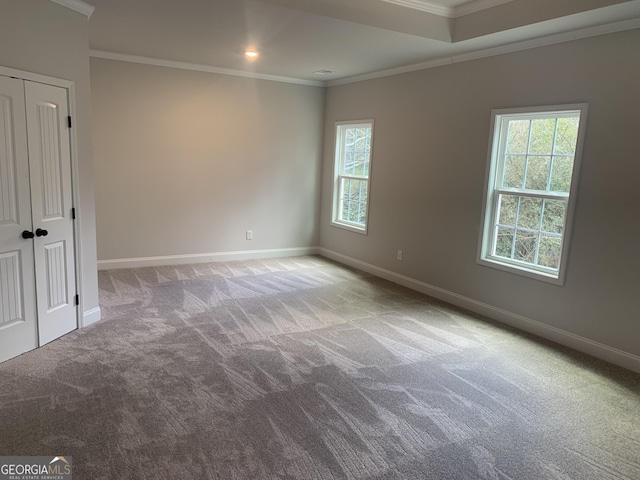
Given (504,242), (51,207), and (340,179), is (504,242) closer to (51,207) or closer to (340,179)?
(340,179)

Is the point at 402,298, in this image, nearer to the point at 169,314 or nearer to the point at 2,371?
the point at 169,314

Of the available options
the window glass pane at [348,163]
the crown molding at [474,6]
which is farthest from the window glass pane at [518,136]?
the window glass pane at [348,163]

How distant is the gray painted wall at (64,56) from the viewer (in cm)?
309

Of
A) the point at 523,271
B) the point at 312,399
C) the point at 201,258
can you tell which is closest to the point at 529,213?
the point at 523,271

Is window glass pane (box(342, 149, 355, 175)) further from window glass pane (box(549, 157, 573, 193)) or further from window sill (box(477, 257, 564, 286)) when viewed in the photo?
window glass pane (box(549, 157, 573, 193))

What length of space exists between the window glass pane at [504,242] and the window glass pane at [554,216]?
1.21 feet

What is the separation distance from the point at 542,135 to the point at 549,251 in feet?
3.49

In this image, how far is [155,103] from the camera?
5746 mm

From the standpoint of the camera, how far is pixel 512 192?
4.32m

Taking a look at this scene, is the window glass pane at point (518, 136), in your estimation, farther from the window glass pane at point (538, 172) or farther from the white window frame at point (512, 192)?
the window glass pane at point (538, 172)

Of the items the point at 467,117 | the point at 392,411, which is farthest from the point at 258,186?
the point at 392,411

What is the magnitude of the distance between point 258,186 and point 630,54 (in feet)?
15.3

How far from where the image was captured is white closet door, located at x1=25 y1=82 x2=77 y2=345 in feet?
11.0

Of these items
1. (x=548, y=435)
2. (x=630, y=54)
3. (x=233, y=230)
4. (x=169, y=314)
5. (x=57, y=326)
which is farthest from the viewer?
(x=233, y=230)
